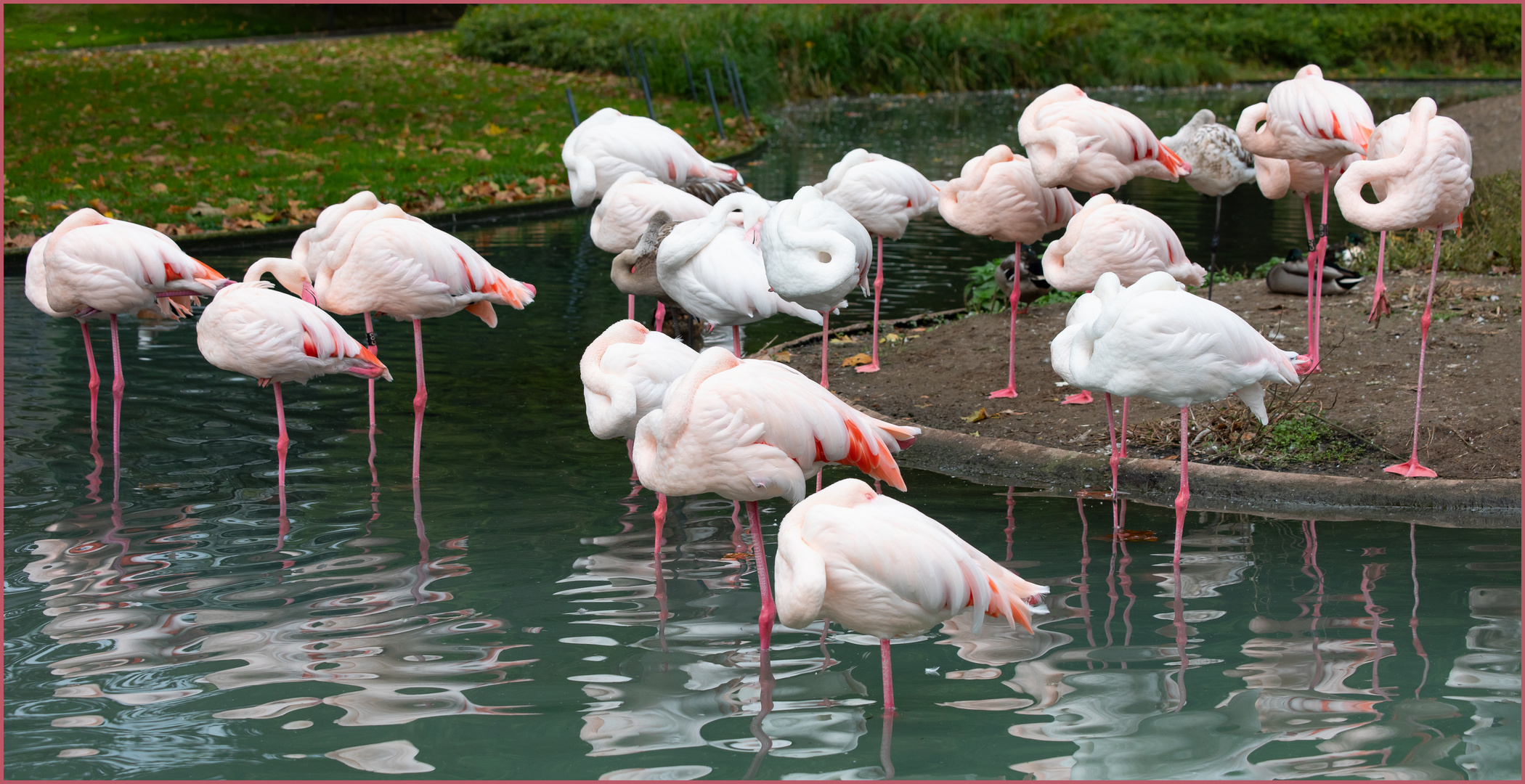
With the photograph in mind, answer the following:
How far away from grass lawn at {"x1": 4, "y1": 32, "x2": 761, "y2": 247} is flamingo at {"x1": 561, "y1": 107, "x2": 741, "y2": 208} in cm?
470

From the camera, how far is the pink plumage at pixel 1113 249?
5844 millimetres

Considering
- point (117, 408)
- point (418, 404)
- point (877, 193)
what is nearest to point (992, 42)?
point (877, 193)

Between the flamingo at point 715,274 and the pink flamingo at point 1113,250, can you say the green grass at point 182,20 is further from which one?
the pink flamingo at point 1113,250

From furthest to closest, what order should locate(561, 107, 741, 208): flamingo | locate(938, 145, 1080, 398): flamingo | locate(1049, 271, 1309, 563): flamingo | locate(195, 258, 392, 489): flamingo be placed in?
locate(561, 107, 741, 208): flamingo
locate(938, 145, 1080, 398): flamingo
locate(195, 258, 392, 489): flamingo
locate(1049, 271, 1309, 563): flamingo

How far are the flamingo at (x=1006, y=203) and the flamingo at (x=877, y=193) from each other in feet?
0.56

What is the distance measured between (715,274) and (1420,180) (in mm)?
2974

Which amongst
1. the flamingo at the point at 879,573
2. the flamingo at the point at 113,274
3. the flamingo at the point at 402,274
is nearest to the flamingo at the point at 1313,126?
the flamingo at the point at 879,573

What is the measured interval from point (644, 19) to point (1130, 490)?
2262cm

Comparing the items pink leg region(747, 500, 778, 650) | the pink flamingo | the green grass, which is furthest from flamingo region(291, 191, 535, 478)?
the green grass

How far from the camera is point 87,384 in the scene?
695cm

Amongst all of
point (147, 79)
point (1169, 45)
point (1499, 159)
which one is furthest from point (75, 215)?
point (1169, 45)

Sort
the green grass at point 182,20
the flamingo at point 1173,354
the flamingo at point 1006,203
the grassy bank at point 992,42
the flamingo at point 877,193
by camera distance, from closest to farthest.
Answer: the flamingo at point 1173,354 < the flamingo at point 1006,203 < the flamingo at point 877,193 < the grassy bank at point 992,42 < the green grass at point 182,20

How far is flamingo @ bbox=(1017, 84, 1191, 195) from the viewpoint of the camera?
6.43 metres

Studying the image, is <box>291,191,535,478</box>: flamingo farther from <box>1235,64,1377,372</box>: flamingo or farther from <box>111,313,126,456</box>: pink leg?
<box>1235,64,1377,372</box>: flamingo
